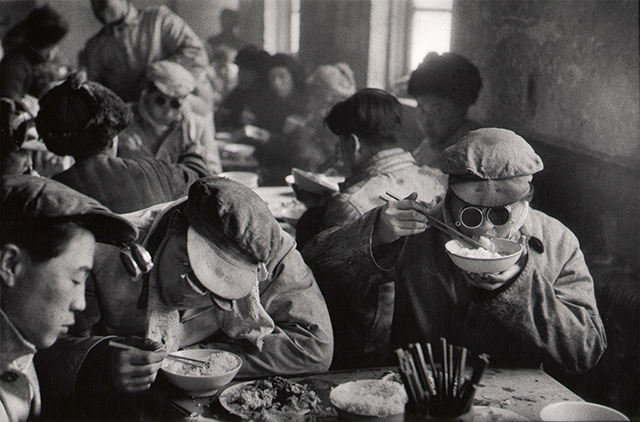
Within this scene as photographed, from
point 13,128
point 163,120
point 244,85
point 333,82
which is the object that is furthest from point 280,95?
point 13,128

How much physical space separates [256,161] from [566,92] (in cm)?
368

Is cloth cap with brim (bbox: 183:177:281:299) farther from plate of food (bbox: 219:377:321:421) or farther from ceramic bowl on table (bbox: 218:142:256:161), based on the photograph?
ceramic bowl on table (bbox: 218:142:256:161)

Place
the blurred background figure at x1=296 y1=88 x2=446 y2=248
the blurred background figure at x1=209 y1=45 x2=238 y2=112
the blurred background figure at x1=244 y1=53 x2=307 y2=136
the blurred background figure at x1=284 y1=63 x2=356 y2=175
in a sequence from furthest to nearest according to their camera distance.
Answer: the blurred background figure at x1=209 y1=45 x2=238 y2=112
the blurred background figure at x1=244 y1=53 x2=307 y2=136
the blurred background figure at x1=284 y1=63 x2=356 y2=175
the blurred background figure at x1=296 y1=88 x2=446 y2=248

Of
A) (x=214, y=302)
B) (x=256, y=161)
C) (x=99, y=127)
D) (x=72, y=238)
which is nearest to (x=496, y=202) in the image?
(x=214, y=302)

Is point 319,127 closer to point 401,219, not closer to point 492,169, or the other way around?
point 401,219

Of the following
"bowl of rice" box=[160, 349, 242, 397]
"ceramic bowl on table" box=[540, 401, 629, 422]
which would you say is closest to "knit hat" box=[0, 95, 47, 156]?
"bowl of rice" box=[160, 349, 242, 397]

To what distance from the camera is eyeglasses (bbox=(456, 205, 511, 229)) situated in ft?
7.99

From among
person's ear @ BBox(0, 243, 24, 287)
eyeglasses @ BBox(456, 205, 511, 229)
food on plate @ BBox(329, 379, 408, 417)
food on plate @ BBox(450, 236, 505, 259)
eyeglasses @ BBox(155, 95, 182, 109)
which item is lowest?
food on plate @ BBox(329, 379, 408, 417)

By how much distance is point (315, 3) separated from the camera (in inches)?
366

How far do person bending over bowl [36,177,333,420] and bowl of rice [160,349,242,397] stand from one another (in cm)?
6

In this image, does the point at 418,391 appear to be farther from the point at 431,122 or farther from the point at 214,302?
the point at 431,122

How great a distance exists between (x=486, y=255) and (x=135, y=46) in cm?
387

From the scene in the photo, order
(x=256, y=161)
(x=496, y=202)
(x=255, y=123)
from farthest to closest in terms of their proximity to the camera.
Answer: (x=255, y=123)
(x=256, y=161)
(x=496, y=202)

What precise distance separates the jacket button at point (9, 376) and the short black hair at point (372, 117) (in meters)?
1.98
